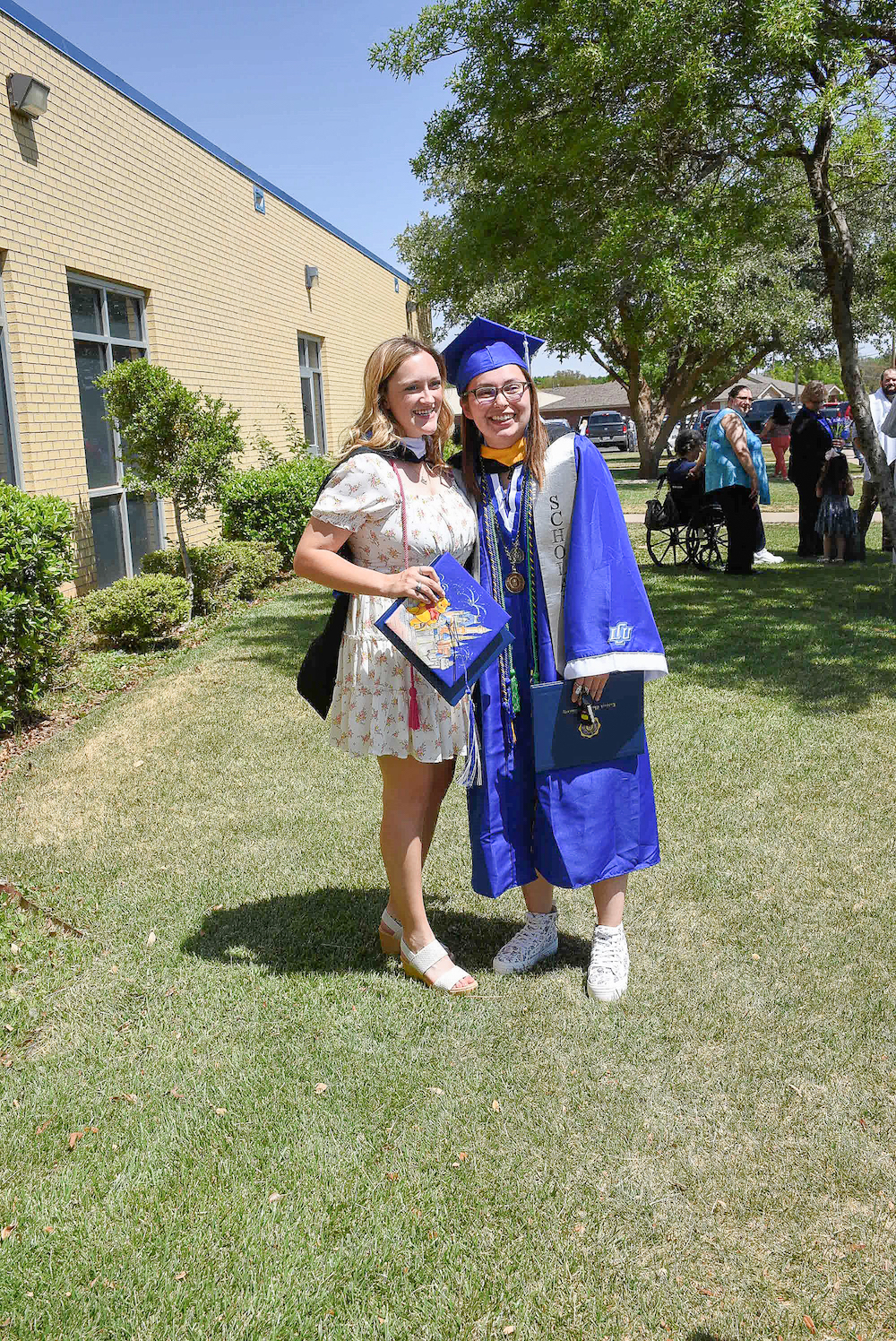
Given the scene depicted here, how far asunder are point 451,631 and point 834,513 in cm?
975

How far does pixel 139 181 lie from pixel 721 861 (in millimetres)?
9225

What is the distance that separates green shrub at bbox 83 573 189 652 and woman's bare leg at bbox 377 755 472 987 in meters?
5.49

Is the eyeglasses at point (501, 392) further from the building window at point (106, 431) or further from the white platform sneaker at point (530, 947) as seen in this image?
the building window at point (106, 431)

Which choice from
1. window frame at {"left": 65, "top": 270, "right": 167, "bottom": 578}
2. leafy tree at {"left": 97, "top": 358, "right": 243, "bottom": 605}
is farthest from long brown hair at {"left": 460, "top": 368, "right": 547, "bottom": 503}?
window frame at {"left": 65, "top": 270, "right": 167, "bottom": 578}

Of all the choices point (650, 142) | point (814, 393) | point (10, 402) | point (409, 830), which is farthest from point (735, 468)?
point (409, 830)

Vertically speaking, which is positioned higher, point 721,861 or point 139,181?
point 139,181

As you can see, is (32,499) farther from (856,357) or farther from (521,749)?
(856,357)

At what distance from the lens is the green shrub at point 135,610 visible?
8.16 metres

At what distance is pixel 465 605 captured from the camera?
9.24ft

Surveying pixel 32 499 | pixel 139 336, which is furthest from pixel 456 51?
pixel 32 499

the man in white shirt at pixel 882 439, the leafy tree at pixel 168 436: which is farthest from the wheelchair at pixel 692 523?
the leafy tree at pixel 168 436

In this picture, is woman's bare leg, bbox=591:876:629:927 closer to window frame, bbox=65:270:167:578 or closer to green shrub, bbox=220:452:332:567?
window frame, bbox=65:270:167:578

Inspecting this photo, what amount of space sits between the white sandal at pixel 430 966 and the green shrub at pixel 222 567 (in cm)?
A: 698

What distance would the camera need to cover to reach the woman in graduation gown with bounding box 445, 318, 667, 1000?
117 inches
